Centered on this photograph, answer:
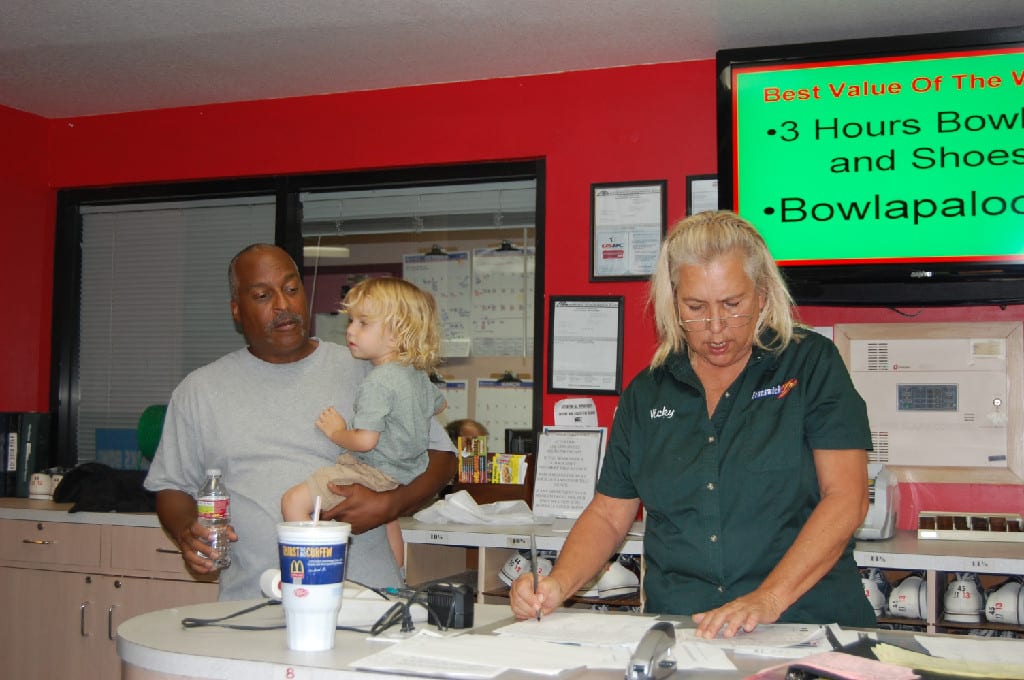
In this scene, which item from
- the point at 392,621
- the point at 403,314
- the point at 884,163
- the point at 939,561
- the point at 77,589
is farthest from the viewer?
the point at 77,589

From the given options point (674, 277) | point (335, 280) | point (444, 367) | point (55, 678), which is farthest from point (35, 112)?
point (674, 277)

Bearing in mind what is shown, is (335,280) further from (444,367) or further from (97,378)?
(97,378)

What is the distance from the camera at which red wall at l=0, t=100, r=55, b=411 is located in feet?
16.1

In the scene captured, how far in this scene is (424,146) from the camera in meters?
4.48

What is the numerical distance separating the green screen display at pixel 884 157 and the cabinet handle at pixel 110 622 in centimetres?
281

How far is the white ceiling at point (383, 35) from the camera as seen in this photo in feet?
11.8

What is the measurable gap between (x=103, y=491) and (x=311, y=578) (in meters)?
2.97

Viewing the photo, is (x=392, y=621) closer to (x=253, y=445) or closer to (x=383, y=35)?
(x=253, y=445)

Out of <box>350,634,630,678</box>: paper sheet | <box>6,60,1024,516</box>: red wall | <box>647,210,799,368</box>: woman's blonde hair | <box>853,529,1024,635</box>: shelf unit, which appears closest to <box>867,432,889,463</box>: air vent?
<box>6,60,1024,516</box>: red wall

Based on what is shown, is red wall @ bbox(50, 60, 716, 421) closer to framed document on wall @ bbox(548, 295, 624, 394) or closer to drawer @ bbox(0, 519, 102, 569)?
framed document on wall @ bbox(548, 295, 624, 394)

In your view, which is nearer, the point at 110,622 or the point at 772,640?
the point at 772,640

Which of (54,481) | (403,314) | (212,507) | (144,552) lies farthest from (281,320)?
(54,481)

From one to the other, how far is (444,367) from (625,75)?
160 centimetres

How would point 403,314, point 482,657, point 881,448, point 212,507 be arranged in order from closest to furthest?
point 482,657, point 212,507, point 403,314, point 881,448
